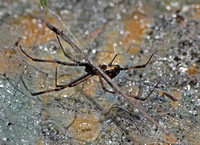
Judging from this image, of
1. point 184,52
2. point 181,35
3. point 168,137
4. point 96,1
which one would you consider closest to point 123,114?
point 168,137

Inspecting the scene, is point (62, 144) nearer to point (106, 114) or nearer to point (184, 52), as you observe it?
point (106, 114)

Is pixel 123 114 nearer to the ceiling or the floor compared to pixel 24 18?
nearer to the floor

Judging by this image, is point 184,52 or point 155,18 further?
point 155,18

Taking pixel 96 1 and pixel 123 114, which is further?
pixel 96 1

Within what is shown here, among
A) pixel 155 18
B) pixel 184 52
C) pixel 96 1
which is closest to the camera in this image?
pixel 184 52

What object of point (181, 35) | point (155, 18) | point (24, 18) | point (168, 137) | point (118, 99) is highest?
point (24, 18)

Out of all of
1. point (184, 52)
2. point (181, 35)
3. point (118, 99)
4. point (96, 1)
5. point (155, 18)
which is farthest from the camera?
point (96, 1)

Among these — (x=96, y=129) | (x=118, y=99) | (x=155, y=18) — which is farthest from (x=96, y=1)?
(x=96, y=129)

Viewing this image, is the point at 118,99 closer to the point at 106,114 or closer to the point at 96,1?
the point at 106,114

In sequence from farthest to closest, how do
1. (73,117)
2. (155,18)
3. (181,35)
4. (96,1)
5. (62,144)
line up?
(96,1) → (155,18) → (181,35) → (73,117) → (62,144)
